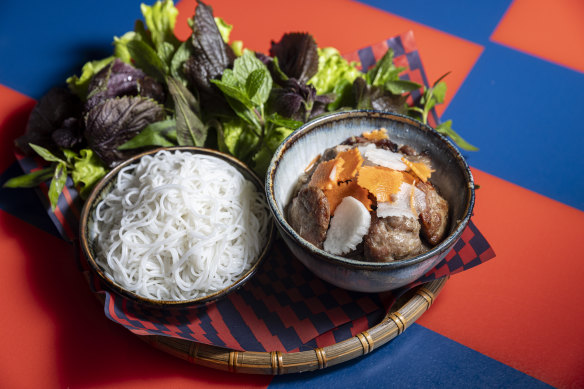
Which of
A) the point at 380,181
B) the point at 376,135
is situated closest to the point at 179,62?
the point at 376,135

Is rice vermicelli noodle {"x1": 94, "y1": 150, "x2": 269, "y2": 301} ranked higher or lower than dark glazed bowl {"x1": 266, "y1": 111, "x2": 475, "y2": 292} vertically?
lower

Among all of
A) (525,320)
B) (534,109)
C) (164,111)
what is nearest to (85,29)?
(164,111)

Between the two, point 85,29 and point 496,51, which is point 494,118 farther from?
point 85,29

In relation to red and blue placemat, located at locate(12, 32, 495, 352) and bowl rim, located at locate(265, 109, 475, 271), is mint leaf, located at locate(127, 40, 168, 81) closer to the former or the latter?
bowl rim, located at locate(265, 109, 475, 271)

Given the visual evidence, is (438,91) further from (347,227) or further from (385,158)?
(347,227)

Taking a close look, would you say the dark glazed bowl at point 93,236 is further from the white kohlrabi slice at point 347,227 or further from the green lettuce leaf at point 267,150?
the white kohlrabi slice at point 347,227

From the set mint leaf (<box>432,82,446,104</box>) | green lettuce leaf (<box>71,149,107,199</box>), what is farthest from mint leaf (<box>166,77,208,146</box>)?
mint leaf (<box>432,82,446,104</box>)

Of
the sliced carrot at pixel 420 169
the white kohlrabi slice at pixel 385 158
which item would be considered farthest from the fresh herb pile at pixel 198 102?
the sliced carrot at pixel 420 169
